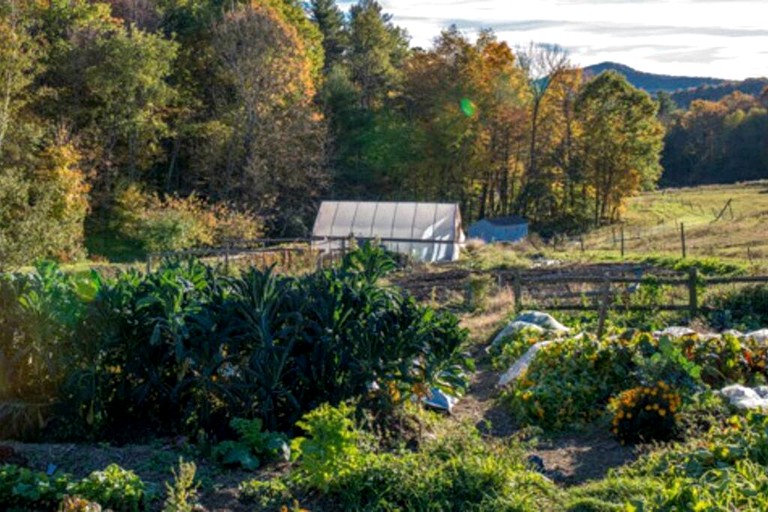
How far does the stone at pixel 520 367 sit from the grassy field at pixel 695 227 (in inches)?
386

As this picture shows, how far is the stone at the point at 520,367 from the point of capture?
8664 mm

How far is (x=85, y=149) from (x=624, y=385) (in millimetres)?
29333

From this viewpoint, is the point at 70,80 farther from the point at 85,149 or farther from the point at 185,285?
the point at 185,285

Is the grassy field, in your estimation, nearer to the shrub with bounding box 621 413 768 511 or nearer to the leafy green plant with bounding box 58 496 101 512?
the shrub with bounding box 621 413 768 511

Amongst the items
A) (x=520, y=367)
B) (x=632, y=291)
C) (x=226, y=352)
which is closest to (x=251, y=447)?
(x=226, y=352)

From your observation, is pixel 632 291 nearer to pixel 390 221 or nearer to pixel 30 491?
pixel 30 491

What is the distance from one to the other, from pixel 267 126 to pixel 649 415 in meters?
32.9

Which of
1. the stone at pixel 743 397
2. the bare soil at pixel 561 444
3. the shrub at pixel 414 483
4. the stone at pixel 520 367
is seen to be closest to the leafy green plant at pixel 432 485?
the shrub at pixel 414 483

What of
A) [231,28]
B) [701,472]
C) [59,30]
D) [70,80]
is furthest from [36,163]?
[701,472]

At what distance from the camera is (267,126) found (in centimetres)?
3781

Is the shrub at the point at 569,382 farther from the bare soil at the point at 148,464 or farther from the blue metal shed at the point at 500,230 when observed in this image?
the blue metal shed at the point at 500,230

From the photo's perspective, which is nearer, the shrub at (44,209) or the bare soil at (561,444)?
the bare soil at (561,444)

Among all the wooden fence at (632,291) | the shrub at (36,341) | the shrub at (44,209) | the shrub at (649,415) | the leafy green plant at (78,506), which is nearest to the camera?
the leafy green plant at (78,506)

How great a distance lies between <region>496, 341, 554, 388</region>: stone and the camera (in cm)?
866
